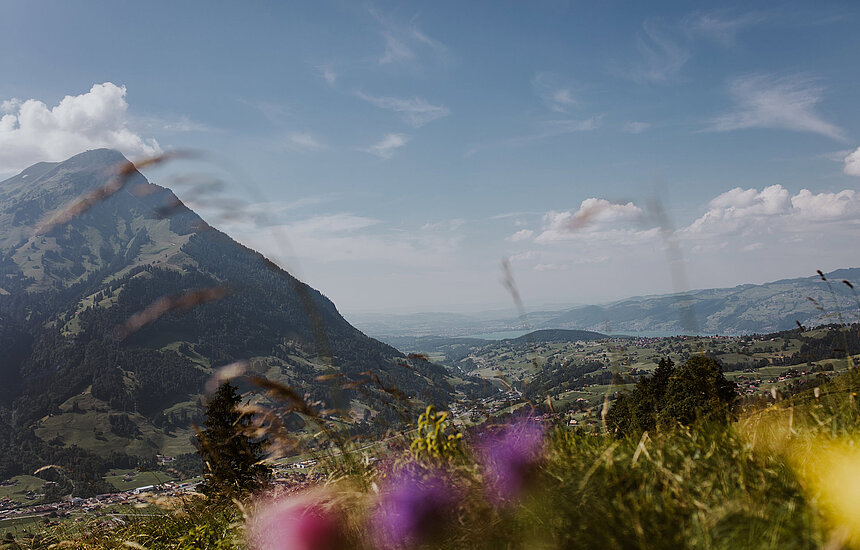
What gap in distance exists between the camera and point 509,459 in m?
3.16

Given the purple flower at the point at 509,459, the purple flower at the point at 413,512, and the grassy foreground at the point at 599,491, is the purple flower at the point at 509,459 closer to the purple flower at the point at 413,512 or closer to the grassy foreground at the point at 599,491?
the grassy foreground at the point at 599,491

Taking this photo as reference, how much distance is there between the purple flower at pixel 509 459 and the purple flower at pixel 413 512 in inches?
11.9

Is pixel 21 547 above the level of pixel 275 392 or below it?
below

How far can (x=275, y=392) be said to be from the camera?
13.6 ft

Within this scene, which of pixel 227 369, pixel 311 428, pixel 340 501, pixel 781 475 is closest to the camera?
pixel 781 475

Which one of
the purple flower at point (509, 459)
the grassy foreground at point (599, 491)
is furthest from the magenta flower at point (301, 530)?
the purple flower at point (509, 459)

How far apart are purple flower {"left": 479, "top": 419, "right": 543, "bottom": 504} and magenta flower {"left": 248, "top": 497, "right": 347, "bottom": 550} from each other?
120 centimetres

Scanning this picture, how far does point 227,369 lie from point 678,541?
4.81 metres

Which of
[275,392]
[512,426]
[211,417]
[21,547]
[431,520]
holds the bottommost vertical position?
[211,417]

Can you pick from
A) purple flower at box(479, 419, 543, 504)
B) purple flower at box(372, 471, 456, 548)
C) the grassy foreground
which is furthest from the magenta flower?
purple flower at box(479, 419, 543, 504)

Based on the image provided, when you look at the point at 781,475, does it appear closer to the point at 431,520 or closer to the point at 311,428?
the point at 431,520

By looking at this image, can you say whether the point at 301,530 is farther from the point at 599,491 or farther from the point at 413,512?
the point at 599,491

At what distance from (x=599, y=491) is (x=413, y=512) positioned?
1.17 metres

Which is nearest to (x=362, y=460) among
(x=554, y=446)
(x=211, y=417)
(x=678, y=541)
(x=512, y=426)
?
(x=512, y=426)
